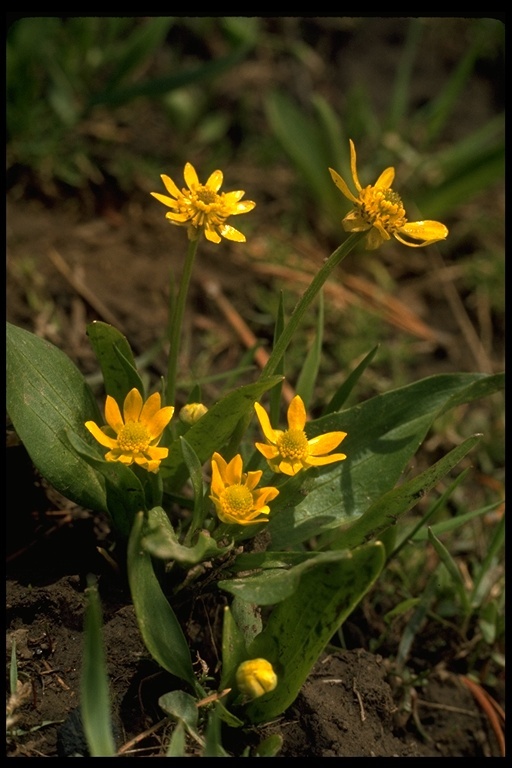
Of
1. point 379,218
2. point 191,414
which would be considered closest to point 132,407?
point 191,414

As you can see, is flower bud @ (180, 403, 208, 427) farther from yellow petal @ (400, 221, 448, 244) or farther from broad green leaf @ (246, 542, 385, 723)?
yellow petal @ (400, 221, 448, 244)

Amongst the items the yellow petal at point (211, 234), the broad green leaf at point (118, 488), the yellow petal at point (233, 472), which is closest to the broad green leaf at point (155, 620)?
the broad green leaf at point (118, 488)

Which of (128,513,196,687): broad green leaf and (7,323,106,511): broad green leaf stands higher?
(7,323,106,511): broad green leaf

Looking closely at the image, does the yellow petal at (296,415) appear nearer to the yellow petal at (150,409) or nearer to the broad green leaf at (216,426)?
the broad green leaf at (216,426)

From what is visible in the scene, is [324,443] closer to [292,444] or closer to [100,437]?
[292,444]

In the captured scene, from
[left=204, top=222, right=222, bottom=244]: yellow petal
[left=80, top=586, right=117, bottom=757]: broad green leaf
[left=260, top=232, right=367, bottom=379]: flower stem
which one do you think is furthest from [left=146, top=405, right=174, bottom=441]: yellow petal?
[left=80, top=586, right=117, bottom=757]: broad green leaf

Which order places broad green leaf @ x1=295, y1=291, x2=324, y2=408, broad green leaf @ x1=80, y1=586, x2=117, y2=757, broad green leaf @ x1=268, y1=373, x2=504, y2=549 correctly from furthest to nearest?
1. broad green leaf @ x1=295, y1=291, x2=324, y2=408
2. broad green leaf @ x1=268, y1=373, x2=504, y2=549
3. broad green leaf @ x1=80, y1=586, x2=117, y2=757
